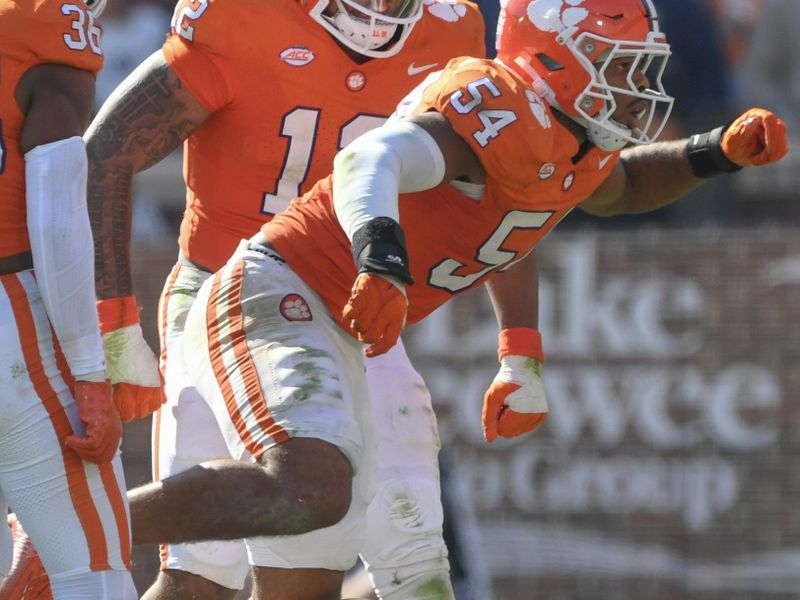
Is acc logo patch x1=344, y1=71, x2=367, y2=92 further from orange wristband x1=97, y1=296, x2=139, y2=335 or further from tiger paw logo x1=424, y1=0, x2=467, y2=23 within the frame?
orange wristband x1=97, y1=296, x2=139, y2=335

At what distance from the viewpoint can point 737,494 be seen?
21.5ft

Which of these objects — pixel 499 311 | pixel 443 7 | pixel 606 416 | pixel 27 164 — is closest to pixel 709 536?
pixel 606 416

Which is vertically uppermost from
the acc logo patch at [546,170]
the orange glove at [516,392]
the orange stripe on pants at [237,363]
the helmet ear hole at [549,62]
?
the helmet ear hole at [549,62]

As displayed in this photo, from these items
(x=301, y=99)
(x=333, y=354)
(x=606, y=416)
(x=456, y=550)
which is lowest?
(x=456, y=550)

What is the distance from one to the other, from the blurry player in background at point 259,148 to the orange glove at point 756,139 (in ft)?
2.76

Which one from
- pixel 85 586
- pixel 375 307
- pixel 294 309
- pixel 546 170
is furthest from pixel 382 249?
pixel 85 586

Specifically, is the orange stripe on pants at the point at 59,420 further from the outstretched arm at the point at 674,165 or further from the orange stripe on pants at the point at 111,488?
the outstretched arm at the point at 674,165

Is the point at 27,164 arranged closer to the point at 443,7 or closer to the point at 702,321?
the point at 443,7

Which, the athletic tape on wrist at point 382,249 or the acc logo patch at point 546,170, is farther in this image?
the acc logo patch at point 546,170

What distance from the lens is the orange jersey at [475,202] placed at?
12.1 feet

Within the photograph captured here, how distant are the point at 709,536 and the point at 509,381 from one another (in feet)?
7.95

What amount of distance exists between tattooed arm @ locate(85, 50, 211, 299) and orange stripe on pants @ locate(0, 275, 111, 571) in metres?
0.75

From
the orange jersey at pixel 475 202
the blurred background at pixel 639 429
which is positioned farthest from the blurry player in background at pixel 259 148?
the blurred background at pixel 639 429

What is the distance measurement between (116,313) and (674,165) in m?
1.60
